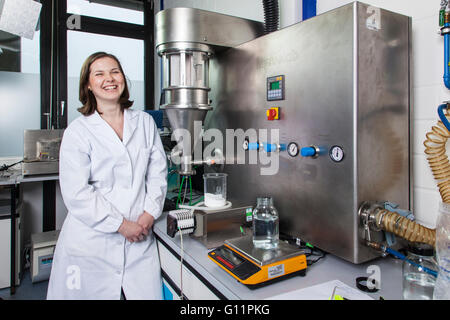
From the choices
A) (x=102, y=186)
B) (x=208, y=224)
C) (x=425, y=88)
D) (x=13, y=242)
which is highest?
(x=425, y=88)

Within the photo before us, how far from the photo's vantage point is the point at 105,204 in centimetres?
132

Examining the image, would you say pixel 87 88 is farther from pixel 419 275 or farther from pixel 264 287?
pixel 419 275

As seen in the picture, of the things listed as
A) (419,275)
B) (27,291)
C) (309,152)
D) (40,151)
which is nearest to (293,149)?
(309,152)

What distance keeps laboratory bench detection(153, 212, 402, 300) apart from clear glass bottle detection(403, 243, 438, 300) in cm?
4

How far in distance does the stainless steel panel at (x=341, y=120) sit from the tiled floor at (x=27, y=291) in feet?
7.06

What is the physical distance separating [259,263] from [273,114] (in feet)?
1.89

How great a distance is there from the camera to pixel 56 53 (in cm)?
318

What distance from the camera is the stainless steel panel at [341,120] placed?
927mm

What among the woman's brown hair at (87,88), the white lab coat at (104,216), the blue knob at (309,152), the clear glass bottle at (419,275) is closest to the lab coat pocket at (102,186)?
the white lab coat at (104,216)

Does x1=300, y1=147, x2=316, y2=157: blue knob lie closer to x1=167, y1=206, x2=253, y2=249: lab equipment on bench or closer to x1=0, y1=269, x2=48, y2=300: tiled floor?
x1=167, y1=206, x2=253, y2=249: lab equipment on bench

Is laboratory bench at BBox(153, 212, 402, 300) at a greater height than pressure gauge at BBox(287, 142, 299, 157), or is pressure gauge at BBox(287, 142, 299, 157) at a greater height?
pressure gauge at BBox(287, 142, 299, 157)

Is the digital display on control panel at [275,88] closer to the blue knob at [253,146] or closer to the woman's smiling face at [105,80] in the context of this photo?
the blue knob at [253,146]

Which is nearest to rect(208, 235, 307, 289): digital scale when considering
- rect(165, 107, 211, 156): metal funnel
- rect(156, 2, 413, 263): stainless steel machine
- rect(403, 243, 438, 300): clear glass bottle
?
rect(156, 2, 413, 263): stainless steel machine

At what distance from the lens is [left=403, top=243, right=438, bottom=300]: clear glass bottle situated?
31.0 inches
